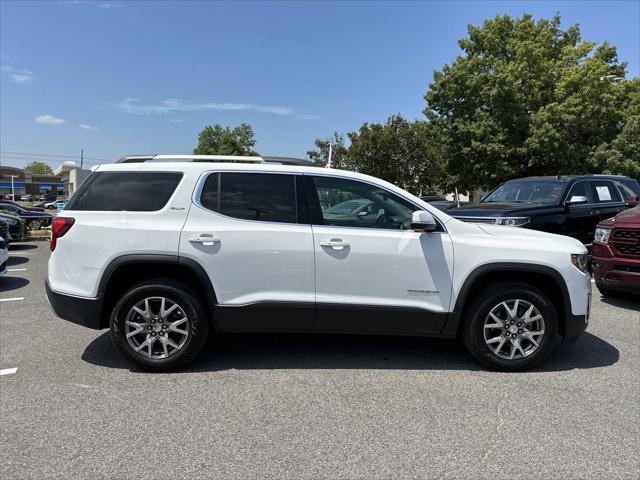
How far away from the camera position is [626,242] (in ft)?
21.2

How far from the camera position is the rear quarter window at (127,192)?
13.8 feet

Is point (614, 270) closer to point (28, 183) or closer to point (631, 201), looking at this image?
point (631, 201)

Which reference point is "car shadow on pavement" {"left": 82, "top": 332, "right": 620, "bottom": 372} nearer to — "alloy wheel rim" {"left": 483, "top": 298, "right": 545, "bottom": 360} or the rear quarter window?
"alloy wheel rim" {"left": 483, "top": 298, "right": 545, "bottom": 360}

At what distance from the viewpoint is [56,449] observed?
2.97 m

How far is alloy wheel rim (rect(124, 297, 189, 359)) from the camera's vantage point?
4090mm

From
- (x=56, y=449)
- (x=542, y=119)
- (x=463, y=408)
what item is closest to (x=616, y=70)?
(x=542, y=119)

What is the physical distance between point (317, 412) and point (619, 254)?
5234 millimetres

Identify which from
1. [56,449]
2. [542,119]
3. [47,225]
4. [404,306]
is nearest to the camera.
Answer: [56,449]

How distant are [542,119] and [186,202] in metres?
24.9

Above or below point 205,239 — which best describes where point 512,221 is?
above

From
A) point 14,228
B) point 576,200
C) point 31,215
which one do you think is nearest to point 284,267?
point 576,200

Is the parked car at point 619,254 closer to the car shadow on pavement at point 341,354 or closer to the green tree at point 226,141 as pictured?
the car shadow on pavement at point 341,354

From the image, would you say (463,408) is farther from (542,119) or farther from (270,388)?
(542,119)

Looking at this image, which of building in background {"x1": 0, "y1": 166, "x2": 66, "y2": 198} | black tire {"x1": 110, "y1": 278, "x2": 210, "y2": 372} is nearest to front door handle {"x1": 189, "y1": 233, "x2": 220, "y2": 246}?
black tire {"x1": 110, "y1": 278, "x2": 210, "y2": 372}
